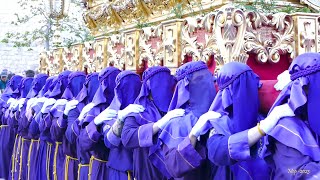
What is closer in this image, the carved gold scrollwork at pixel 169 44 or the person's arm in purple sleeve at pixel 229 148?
the person's arm in purple sleeve at pixel 229 148

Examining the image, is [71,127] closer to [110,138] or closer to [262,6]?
[110,138]

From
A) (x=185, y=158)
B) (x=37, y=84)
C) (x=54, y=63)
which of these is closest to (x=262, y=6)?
(x=185, y=158)

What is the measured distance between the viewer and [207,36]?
3.25 metres

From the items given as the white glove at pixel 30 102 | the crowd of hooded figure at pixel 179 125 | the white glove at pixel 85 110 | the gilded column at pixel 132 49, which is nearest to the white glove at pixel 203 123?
the crowd of hooded figure at pixel 179 125

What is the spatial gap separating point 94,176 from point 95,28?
3.41 m

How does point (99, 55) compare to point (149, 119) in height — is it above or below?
above

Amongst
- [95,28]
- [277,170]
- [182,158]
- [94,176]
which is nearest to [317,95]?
[277,170]

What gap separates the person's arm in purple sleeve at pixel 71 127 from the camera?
4309mm

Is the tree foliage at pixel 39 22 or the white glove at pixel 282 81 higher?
the tree foliage at pixel 39 22

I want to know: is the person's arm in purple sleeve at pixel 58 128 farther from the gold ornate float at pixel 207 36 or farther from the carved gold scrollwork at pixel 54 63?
the carved gold scrollwork at pixel 54 63

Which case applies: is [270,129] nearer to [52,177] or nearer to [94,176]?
[94,176]

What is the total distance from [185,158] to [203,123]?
237mm

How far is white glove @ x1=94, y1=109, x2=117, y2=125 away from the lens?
3.72m

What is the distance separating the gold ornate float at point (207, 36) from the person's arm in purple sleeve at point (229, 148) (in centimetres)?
68
